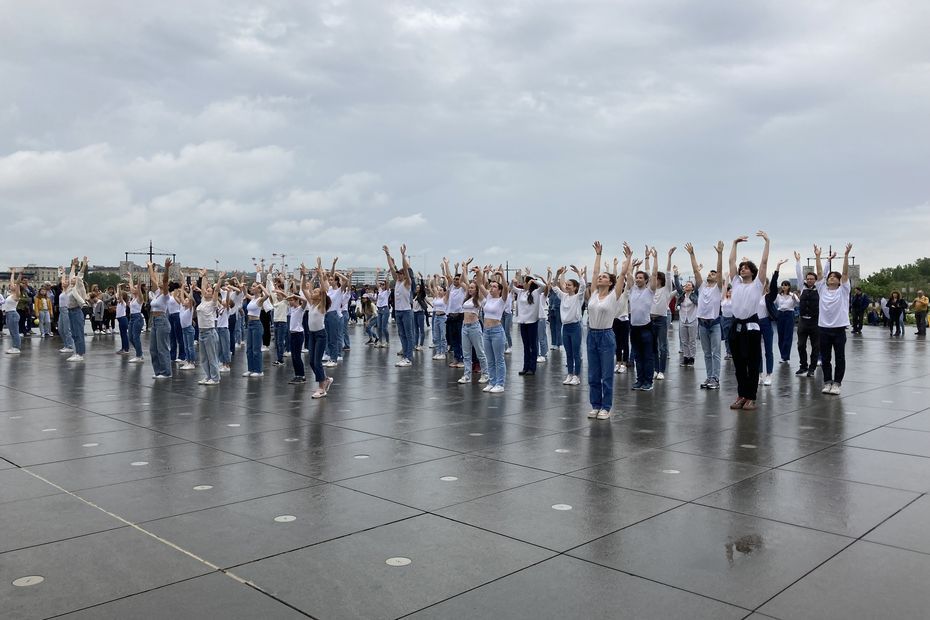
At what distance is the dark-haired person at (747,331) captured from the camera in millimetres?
9609

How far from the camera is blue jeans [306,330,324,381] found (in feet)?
36.1

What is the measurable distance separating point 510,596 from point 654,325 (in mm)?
9822

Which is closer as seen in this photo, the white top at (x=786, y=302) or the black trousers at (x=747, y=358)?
the black trousers at (x=747, y=358)

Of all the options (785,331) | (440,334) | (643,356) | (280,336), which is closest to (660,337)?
(643,356)

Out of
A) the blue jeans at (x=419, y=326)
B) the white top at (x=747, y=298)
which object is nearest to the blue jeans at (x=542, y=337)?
the blue jeans at (x=419, y=326)

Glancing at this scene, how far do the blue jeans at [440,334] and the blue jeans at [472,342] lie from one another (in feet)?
13.9

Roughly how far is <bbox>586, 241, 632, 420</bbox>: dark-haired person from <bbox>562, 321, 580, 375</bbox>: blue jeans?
9.55 ft

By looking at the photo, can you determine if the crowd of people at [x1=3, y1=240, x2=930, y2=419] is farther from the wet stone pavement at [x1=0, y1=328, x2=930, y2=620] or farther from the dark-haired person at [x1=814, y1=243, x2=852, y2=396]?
the wet stone pavement at [x1=0, y1=328, x2=930, y2=620]

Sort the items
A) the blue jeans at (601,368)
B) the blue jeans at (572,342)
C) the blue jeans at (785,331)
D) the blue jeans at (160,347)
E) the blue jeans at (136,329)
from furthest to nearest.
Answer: the blue jeans at (136,329)
the blue jeans at (785,331)
the blue jeans at (160,347)
the blue jeans at (572,342)
the blue jeans at (601,368)

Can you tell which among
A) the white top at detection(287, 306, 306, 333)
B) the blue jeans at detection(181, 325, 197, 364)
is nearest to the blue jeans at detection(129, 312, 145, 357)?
the blue jeans at detection(181, 325, 197, 364)

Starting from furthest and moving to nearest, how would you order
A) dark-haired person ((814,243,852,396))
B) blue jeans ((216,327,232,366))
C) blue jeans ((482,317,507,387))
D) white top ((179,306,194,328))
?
white top ((179,306,194,328)) → blue jeans ((216,327,232,366)) → blue jeans ((482,317,507,387)) → dark-haired person ((814,243,852,396))

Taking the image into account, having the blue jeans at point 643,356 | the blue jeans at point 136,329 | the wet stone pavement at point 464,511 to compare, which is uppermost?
the blue jeans at point 136,329

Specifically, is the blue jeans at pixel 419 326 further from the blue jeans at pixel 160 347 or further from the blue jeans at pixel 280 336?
the blue jeans at pixel 160 347

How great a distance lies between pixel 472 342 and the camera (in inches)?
497
